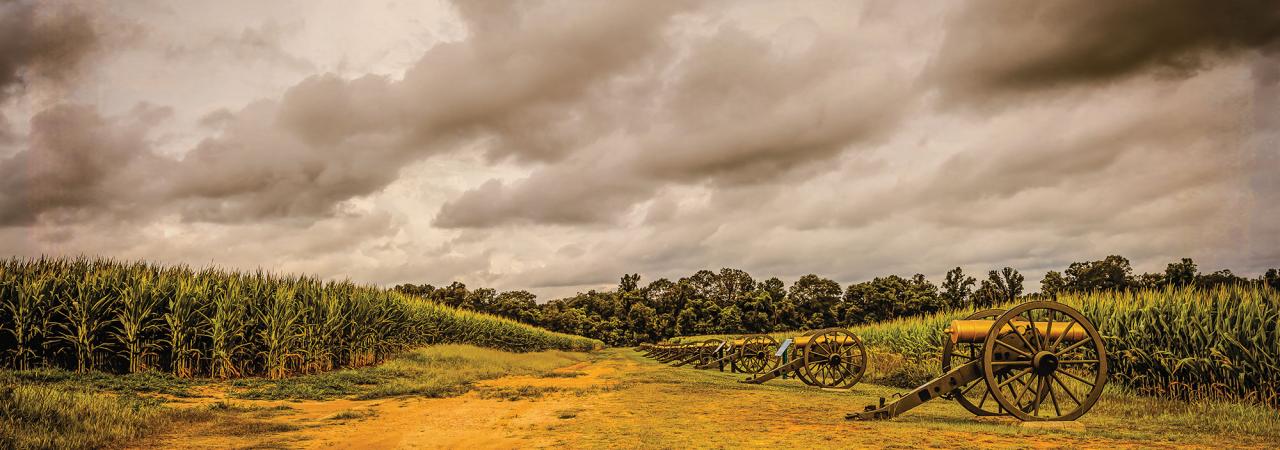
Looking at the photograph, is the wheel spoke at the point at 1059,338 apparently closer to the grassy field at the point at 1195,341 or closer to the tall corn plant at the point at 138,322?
the grassy field at the point at 1195,341

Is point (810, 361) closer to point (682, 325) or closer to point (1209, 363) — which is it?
point (1209, 363)

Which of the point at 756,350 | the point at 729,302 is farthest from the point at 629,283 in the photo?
the point at 756,350

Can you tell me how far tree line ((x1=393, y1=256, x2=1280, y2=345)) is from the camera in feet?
201

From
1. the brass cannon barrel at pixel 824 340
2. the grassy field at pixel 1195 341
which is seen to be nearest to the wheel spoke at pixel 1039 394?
the grassy field at pixel 1195 341

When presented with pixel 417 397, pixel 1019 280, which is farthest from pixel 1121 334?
pixel 1019 280

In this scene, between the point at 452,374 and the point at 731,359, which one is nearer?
the point at 452,374

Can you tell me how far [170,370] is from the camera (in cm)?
1258

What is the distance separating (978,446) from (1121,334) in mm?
8363

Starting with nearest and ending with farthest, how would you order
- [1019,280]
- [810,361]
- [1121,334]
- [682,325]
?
[1121,334], [810,361], [1019,280], [682,325]

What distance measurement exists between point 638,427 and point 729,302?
86.9 metres

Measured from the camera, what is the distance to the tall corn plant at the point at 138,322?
1195 cm

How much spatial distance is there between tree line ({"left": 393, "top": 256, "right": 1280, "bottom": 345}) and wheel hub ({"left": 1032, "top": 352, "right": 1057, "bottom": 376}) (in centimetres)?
4890

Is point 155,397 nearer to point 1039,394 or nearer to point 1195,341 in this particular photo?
point 1039,394

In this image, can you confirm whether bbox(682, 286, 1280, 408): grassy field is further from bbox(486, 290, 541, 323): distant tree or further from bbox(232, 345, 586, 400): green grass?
bbox(486, 290, 541, 323): distant tree
